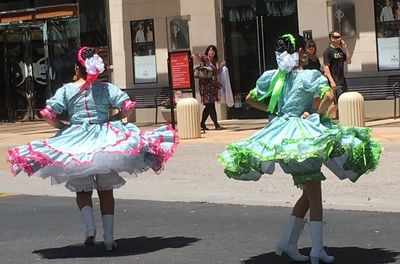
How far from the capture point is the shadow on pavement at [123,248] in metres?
7.25

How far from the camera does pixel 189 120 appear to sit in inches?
627

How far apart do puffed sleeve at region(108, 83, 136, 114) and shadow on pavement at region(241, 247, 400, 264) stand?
1.74 meters

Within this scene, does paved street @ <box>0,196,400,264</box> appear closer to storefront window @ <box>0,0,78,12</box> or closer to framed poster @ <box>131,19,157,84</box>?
framed poster @ <box>131,19,157,84</box>

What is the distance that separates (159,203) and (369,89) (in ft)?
31.0

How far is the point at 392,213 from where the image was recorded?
27.7 feet

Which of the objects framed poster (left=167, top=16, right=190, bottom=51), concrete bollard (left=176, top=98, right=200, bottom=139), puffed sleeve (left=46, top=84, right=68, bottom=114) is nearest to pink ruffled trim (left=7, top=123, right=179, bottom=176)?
puffed sleeve (left=46, top=84, right=68, bottom=114)

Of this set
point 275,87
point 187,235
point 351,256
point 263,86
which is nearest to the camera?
point 275,87

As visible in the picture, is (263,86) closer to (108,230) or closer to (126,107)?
(126,107)

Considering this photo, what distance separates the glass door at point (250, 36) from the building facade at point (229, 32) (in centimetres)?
2

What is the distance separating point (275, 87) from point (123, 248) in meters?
2.23

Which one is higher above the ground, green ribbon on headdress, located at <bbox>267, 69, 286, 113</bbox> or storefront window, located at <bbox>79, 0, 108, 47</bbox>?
storefront window, located at <bbox>79, 0, 108, 47</bbox>

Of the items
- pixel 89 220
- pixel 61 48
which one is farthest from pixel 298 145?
pixel 61 48

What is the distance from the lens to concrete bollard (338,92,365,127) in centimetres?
1486

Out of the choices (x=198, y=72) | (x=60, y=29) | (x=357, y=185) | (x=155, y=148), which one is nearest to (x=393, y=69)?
(x=198, y=72)
